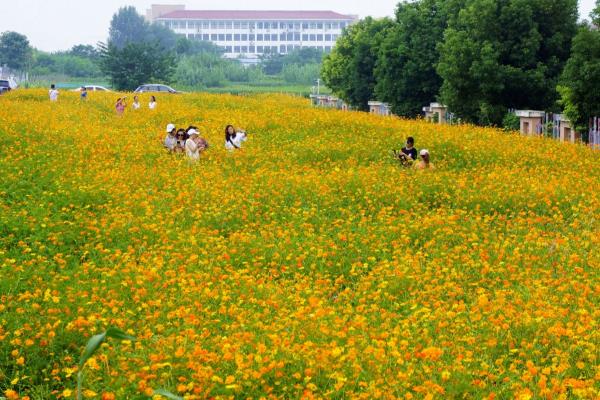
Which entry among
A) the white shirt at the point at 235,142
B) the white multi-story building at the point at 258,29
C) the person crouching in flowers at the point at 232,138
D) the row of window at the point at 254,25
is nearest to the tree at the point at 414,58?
the white shirt at the point at 235,142

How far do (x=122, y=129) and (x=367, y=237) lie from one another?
16.1 m

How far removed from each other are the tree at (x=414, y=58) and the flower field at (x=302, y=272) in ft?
54.8

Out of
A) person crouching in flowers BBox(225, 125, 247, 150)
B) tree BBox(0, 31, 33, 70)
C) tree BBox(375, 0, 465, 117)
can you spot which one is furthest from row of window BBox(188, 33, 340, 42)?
person crouching in flowers BBox(225, 125, 247, 150)

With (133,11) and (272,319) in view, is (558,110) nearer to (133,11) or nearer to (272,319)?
(272,319)

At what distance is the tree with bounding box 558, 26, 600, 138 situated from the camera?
2114 cm

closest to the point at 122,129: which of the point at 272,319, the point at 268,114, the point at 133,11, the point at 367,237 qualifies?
the point at 268,114

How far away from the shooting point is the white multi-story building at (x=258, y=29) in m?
181

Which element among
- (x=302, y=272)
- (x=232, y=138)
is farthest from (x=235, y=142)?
(x=302, y=272)

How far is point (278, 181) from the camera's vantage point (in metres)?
15.4

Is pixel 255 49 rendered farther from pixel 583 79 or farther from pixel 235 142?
pixel 235 142

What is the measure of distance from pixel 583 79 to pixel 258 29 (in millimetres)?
167572

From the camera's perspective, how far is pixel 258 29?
184125 mm

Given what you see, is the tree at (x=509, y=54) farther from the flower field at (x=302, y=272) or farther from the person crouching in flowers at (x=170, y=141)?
the person crouching in flowers at (x=170, y=141)

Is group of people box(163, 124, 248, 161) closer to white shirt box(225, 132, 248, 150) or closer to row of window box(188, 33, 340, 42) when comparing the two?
white shirt box(225, 132, 248, 150)
